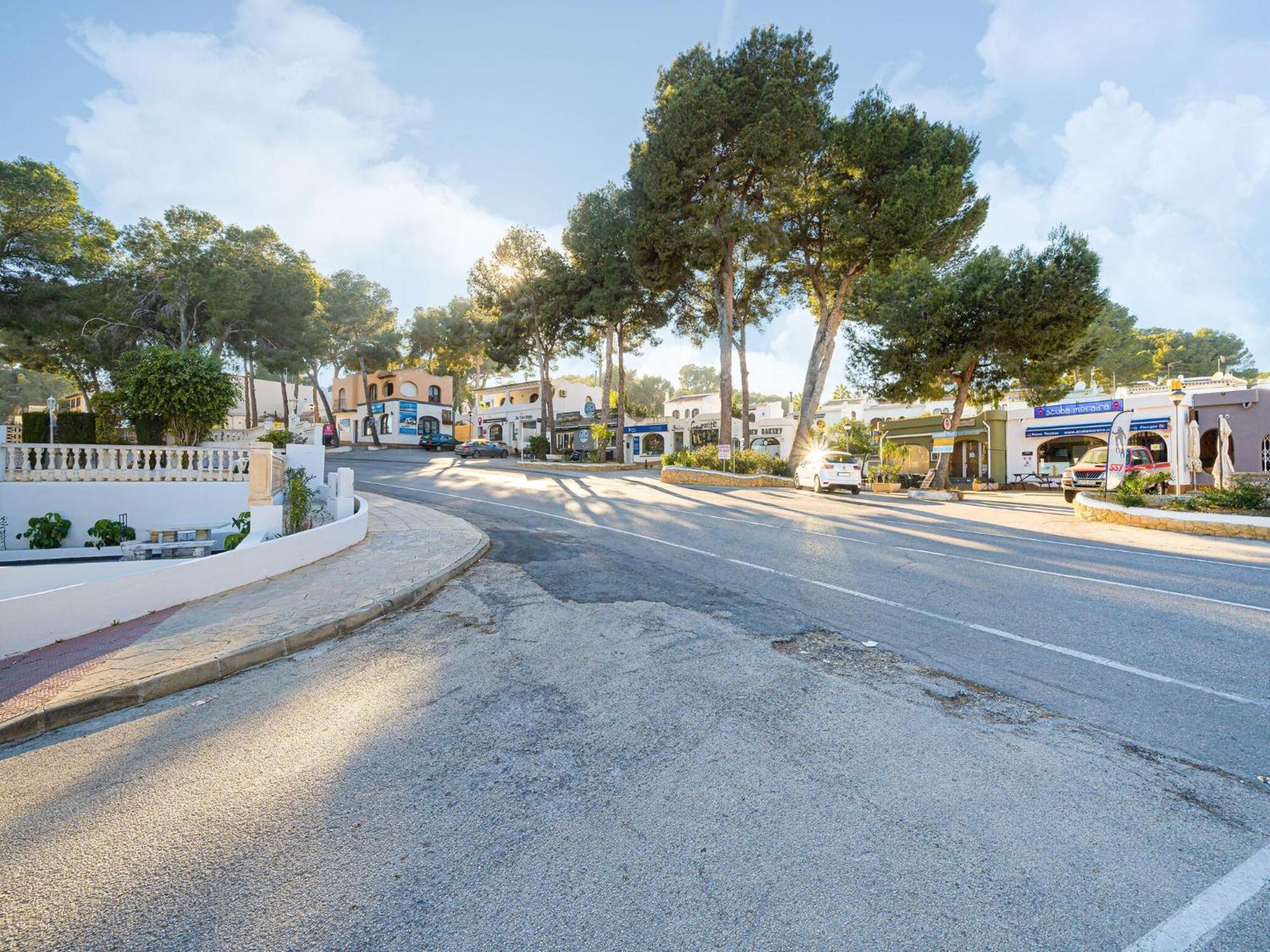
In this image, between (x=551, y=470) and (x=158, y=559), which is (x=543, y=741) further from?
(x=551, y=470)

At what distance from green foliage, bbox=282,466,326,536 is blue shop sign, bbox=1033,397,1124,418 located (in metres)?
30.1

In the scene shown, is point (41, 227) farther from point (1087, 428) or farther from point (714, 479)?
point (1087, 428)

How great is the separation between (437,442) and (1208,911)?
48253 millimetres

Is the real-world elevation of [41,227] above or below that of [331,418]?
above

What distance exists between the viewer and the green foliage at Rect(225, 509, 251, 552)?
10.3 metres

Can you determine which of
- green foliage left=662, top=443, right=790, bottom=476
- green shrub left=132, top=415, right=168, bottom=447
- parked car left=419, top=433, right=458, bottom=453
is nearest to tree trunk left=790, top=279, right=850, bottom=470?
green foliage left=662, top=443, right=790, bottom=476

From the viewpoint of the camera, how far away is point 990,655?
4.39 metres

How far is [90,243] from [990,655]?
114ft

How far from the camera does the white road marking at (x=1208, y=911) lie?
1.78m

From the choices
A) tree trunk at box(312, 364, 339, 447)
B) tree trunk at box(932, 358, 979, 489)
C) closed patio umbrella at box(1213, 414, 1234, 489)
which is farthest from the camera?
tree trunk at box(312, 364, 339, 447)

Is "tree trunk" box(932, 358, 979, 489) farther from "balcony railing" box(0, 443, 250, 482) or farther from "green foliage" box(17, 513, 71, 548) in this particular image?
"green foliage" box(17, 513, 71, 548)

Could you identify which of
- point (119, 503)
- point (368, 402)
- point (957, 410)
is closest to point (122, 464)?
point (119, 503)

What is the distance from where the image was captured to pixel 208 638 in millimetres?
5293

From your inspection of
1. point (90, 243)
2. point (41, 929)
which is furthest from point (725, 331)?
point (90, 243)
